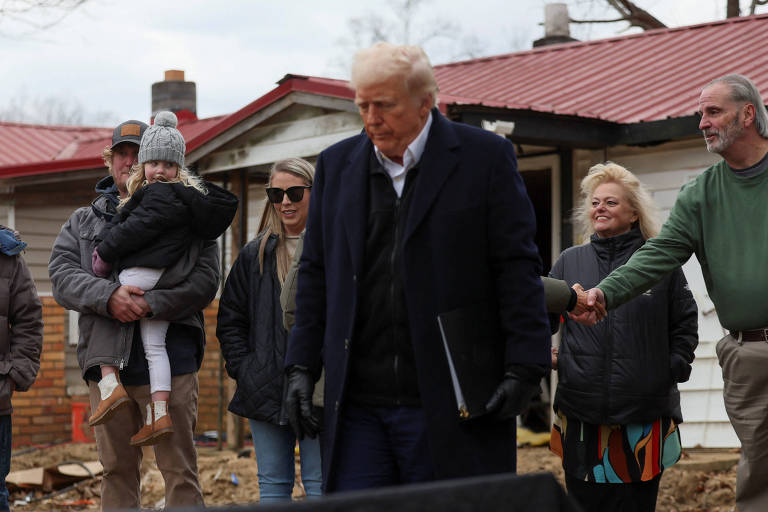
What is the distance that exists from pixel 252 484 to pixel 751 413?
5.57 metres

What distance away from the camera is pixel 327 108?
33.2 ft

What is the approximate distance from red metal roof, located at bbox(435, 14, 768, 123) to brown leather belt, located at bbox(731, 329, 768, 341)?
180 inches

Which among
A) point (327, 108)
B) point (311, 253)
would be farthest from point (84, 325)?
point (327, 108)

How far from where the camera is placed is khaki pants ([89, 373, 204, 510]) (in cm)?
518

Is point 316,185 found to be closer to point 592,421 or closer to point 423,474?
point 423,474

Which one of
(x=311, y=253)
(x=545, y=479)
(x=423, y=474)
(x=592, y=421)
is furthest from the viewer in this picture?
(x=592, y=421)

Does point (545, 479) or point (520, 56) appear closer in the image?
point (545, 479)

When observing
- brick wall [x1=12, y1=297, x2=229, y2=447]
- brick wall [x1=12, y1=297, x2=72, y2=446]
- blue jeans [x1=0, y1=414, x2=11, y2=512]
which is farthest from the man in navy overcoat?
brick wall [x1=12, y1=297, x2=72, y2=446]

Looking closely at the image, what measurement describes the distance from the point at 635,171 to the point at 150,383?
631 cm

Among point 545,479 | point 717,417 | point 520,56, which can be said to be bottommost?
point 717,417

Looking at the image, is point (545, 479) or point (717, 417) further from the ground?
point (545, 479)

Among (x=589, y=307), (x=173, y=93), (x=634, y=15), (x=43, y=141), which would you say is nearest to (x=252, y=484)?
(x=589, y=307)

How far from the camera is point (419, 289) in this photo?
3.37 metres

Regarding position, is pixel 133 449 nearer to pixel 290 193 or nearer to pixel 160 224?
pixel 160 224
